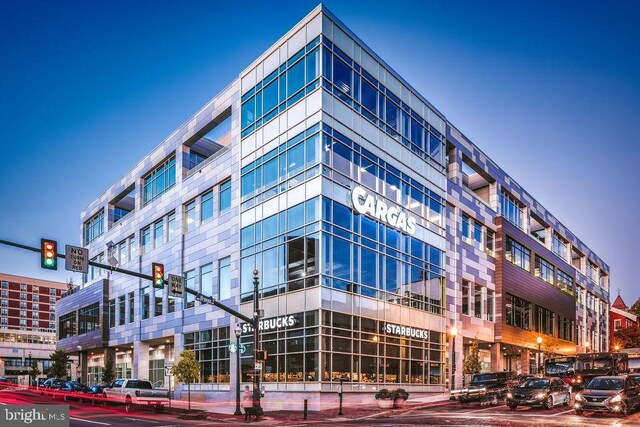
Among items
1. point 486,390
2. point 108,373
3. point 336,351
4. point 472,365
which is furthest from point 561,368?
point 108,373

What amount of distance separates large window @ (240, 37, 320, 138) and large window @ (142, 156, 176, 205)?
14126 mm

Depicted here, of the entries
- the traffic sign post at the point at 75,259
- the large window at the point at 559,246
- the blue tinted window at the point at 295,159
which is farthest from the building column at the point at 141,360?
the large window at the point at 559,246

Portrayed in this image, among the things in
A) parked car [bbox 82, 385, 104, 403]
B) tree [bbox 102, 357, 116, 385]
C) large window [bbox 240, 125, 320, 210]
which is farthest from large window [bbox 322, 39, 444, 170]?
tree [bbox 102, 357, 116, 385]

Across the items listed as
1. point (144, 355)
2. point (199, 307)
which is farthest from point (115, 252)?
point (199, 307)

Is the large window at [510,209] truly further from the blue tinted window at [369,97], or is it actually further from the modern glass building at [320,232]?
the blue tinted window at [369,97]

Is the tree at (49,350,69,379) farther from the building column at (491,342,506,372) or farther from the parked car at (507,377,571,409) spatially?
the parked car at (507,377,571,409)

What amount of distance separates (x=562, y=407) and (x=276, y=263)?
18.2 meters

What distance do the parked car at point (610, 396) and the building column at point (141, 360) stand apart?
42.5 m

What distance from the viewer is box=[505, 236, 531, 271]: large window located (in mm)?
61153

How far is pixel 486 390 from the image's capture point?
32562mm

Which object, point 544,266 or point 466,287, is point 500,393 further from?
point 544,266

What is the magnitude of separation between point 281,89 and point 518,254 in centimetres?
3650

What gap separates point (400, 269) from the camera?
136 feet

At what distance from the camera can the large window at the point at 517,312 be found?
2322 inches
